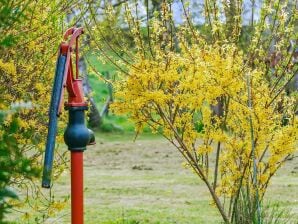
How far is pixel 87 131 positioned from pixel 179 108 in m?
2.24

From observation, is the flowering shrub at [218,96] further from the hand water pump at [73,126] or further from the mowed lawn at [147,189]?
the hand water pump at [73,126]

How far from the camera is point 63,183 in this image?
11.4 meters

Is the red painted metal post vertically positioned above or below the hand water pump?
below

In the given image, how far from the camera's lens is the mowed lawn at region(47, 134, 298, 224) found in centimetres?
815

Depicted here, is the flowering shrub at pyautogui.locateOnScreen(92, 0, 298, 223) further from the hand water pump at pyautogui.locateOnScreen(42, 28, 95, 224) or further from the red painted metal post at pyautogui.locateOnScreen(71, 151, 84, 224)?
the red painted metal post at pyautogui.locateOnScreen(71, 151, 84, 224)

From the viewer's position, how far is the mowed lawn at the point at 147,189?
8.15m

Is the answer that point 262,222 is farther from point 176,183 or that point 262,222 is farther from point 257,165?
point 176,183

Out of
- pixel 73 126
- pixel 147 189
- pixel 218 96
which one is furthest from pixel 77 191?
→ pixel 147 189

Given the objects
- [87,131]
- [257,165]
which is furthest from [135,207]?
[87,131]

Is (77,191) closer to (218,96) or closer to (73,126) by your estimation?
(73,126)

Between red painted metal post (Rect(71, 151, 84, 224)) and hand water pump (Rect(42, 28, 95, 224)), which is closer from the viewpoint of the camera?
hand water pump (Rect(42, 28, 95, 224))

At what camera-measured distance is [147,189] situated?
1046cm

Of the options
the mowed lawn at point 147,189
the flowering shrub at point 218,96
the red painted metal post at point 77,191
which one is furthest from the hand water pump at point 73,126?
the mowed lawn at point 147,189

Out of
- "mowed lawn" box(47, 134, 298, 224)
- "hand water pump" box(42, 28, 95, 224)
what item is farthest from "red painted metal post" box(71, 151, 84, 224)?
"mowed lawn" box(47, 134, 298, 224)
